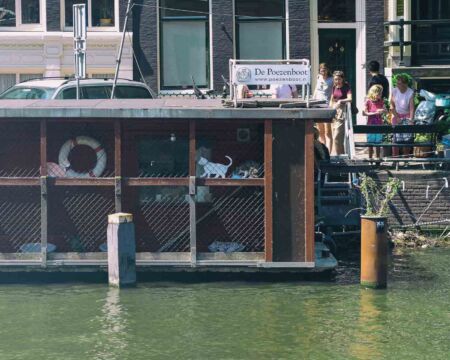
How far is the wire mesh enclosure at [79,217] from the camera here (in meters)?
18.7

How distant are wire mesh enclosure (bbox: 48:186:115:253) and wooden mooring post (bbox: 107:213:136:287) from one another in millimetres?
756

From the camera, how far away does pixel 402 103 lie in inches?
984

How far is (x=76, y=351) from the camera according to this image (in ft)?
48.3

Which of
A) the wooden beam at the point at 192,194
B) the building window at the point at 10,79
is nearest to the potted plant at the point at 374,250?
the wooden beam at the point at 192,194

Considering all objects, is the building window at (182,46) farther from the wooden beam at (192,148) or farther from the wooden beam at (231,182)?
the wooden beam at (231,182)

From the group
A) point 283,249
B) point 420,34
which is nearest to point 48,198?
point 283,249

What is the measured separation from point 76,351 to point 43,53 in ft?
55.2

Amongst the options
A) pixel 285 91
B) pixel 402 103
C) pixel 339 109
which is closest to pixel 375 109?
pixel 402 103

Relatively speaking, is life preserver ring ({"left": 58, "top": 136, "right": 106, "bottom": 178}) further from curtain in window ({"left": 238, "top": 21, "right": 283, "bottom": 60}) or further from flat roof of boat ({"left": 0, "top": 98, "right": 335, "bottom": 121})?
curtain in window ({"left": 238, "top": 21, "right": 283, "bottom": 60})

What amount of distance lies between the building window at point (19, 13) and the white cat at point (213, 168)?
1355 cm

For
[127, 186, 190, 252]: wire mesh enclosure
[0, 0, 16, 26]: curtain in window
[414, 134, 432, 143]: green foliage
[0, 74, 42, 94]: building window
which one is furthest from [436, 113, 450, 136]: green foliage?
[0, 0, 16, 26]: curtain in window

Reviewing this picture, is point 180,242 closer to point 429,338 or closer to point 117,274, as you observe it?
point 117,274

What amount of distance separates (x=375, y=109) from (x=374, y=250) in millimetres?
7132

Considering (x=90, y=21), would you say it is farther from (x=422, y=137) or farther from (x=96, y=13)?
(x=422, y=137)
